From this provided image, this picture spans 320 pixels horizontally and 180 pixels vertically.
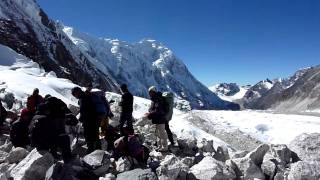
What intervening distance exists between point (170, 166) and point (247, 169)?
2.02 meters

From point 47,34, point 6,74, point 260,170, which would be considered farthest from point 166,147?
point 47,34

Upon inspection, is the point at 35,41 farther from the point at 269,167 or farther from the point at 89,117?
the point at 269,167

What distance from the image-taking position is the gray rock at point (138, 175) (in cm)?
969

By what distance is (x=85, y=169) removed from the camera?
9859 millimetres

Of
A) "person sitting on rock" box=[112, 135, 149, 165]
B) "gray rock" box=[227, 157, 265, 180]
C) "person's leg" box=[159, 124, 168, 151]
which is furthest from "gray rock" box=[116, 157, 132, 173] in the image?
"person's leg" box=[159, 124, 168, 151]

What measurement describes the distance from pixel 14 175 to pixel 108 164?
77.9 inches

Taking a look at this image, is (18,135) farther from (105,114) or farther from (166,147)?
(166,147)

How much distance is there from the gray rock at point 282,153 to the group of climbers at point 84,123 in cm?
327

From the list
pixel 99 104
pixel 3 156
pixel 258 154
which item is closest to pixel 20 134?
pixel 3 156

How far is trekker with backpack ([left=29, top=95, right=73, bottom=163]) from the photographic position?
1049cm

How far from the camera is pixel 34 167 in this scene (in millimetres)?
9797

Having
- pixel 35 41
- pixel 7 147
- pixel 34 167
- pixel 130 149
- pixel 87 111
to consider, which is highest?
pixel 35 41

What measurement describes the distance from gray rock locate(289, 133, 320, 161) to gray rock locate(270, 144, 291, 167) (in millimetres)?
764

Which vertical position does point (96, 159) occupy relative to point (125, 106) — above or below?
below
